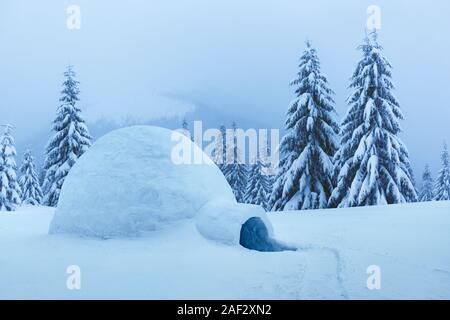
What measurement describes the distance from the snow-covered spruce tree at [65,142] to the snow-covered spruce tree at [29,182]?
9.08 m

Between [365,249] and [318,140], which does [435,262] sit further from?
[318,140]

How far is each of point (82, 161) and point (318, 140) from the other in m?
14.1

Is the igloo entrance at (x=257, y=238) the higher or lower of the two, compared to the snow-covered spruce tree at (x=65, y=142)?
lower

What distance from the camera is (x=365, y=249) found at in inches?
385

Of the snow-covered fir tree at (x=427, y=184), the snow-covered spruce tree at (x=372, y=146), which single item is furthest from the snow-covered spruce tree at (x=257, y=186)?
the snow-covered fir tree at (x=427, y=184)

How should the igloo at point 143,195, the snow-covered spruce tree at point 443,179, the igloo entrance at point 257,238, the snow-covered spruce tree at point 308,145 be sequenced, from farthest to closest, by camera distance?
the snow-covered spruce tree at point 443,179 → the snow-covered spruce tree at point 308,145 → the igloo entrance at point 257,238 → the igloo at point 143,195

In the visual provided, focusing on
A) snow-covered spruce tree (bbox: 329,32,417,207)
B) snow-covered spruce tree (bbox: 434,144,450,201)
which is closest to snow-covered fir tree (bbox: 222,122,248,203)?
snow-covered spruce tree (bbox: 329,32,417,207)

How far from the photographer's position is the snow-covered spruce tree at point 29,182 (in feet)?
120

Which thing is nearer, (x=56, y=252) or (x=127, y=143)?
(x=56, y=252)

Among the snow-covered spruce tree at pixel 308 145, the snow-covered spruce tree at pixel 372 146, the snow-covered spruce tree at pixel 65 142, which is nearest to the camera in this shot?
the snow-covered spruce tree at pixel 372 146

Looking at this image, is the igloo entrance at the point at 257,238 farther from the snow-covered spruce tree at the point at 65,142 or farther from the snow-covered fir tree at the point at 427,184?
the snow-covered fir tree at the point at 427,184

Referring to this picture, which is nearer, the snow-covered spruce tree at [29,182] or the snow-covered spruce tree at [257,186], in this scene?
the snow-covered spruce tree at [257,186]
